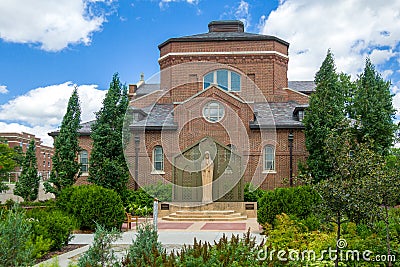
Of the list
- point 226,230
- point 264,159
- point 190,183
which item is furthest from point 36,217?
point 264,159

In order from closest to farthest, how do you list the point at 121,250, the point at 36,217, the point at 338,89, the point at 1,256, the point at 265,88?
the point at 1,256, the point at 121,250, the point at 36,217, the point at 338,89, the point at 265,88

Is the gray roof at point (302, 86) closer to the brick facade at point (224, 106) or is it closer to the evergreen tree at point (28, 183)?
the brick facade at point (224, 106)

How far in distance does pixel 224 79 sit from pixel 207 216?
48.0ft

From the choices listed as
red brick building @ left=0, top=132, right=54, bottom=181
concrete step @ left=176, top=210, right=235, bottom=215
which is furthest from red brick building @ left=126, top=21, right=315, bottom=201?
red brick building @ left=0, top=132, right=54, bottom=181

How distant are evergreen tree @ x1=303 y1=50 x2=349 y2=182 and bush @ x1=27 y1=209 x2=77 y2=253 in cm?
1549

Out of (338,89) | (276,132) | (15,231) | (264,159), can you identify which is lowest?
(15,231)

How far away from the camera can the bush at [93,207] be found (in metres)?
A: 16.0

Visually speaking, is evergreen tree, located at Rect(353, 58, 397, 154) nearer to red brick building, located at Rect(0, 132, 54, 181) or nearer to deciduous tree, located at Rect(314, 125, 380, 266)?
deciduous tree, located at Rect(314, 125, 380, 266)

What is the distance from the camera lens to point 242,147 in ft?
92.7

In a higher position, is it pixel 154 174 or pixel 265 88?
pixel 265 88

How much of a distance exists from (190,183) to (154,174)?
22.0ft

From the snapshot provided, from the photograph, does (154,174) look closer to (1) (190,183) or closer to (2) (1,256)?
(1) (190,183)

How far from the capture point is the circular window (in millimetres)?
28203

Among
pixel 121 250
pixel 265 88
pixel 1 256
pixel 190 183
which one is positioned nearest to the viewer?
pixel 1 256
